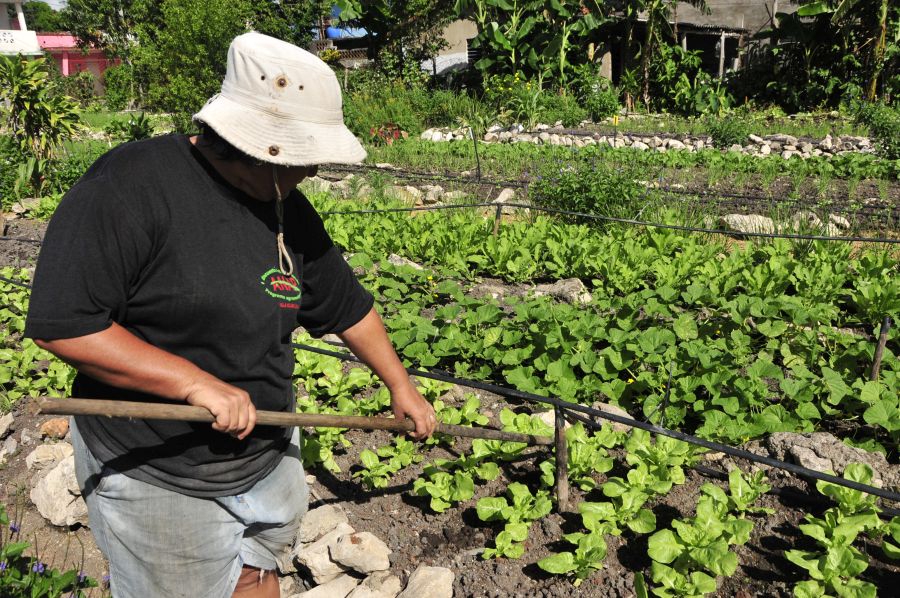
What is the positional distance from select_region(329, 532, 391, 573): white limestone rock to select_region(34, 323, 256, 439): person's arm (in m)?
1.12

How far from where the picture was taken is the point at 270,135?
1658 millimetres

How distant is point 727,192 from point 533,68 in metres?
10.5

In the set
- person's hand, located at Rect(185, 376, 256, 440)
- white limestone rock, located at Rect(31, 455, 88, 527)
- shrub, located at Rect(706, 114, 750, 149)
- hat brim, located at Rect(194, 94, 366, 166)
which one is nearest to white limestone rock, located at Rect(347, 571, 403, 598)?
person's hand, located at Rect(185, 376, 256, 440)

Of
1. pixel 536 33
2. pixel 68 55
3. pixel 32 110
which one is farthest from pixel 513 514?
pixel 68 55

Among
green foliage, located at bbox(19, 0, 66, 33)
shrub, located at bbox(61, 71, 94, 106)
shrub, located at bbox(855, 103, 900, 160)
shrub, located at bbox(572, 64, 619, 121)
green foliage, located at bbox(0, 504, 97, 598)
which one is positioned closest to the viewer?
green foliage, located at bbox(0, 504, 97, 598)

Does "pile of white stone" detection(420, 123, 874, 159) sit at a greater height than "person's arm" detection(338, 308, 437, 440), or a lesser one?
lesser

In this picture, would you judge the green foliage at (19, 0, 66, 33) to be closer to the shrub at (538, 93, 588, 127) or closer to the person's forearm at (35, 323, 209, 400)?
the shrub at (538, 93, 588, 127)

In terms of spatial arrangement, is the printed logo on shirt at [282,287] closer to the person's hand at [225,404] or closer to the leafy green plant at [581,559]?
the person's hand at [225,404]

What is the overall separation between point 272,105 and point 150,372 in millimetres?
645

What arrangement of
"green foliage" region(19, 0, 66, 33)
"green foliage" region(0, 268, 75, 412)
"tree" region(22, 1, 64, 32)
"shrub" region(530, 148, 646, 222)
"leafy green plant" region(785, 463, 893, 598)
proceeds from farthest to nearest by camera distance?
1. "tree" region(22, 1, 64, 32)
2. "green foliage" region(19, 0, 66, 33)
3. "shrub" region(530, 148, 646, 222)
4. "green foliage" region(0, 268, 75, 412)
5. "leafy green plant" region(785, 463, 893, 598)

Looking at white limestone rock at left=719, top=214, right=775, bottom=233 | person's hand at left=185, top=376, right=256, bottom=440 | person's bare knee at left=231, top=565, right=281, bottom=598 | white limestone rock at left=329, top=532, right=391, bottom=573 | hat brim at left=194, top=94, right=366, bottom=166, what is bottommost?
white limestone rock at left=719, top=214, right=775, bottom=233

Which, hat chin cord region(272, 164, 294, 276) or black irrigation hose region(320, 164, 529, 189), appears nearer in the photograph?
hat chin cord region(272, 164, 294, 276)

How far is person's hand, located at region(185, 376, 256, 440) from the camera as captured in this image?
1652 millimetres

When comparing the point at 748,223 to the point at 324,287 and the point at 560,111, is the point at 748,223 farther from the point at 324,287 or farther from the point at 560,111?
the point at 560,111
